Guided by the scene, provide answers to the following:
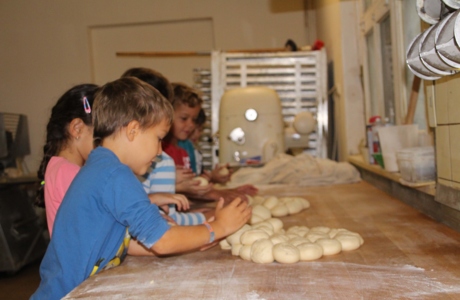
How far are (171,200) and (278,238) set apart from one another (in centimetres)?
43

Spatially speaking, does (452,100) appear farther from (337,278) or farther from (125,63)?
(125,63)

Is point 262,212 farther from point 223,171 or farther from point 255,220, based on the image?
point 223,171

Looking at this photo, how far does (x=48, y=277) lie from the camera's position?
4.05 ft

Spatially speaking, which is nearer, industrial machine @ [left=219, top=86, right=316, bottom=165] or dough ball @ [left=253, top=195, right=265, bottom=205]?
dough ball @ [left=253, top=195, right=265, bottom=205]

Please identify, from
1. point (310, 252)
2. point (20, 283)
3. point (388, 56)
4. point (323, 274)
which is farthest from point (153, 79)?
point (20, 283)

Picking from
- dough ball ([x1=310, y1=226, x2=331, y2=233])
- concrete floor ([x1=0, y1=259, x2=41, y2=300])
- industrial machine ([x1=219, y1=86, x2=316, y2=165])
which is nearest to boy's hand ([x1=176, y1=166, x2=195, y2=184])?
dough ball ([x1=310, y1=226, x2=331, y2=233])

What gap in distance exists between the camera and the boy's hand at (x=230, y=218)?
1.38 metres

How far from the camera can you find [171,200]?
64.5 inches

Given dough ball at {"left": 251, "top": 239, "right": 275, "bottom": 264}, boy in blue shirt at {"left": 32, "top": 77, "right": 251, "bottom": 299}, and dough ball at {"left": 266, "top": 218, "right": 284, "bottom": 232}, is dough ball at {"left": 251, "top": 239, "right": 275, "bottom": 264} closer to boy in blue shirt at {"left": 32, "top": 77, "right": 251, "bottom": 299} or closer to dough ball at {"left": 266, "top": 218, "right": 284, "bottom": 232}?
boy in blue shirt at {"left": 32, "top": 77, "right": 251, "bottom": 299}

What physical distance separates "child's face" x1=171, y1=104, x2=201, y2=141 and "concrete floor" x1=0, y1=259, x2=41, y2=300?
139 centimetres

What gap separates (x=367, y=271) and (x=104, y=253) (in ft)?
2.29

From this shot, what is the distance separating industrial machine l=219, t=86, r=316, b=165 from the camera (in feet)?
10.2

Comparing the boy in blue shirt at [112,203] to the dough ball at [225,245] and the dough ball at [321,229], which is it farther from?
the dough ball at [321,229]

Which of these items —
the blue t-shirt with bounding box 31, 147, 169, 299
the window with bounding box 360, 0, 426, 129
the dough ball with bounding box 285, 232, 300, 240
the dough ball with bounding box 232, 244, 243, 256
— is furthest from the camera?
the window with bounding box 360, 0, 426, 129
